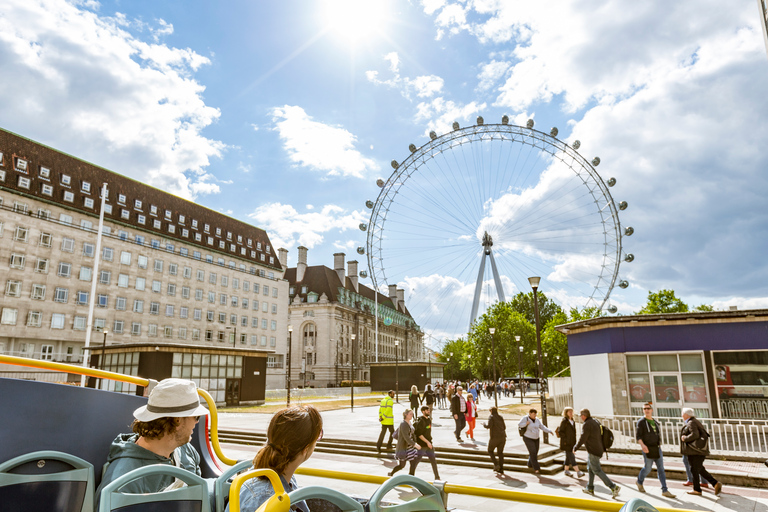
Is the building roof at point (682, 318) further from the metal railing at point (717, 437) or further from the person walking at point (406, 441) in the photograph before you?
the person walking at point (406, 441)

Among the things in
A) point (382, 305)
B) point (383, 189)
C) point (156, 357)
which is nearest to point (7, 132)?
point (156, 357)

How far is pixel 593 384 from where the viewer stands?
933 inches

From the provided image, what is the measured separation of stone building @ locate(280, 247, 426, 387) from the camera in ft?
326

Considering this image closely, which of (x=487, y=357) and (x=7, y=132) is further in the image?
(x=487, y=357)

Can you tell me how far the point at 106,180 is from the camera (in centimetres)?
6631

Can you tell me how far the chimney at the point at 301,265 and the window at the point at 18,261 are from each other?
61.1 metres

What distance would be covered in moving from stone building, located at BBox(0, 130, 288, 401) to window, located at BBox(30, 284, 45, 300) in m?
0.10

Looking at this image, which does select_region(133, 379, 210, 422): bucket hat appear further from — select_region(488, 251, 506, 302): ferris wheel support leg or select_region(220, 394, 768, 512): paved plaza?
select_region(488, 251, 506, 302): ferris wheel support leg

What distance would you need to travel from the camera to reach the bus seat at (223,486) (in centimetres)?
326

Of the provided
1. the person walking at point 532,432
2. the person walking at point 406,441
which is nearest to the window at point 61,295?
the person walking at point 406,441

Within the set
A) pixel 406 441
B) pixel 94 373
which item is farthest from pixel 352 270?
pixel 94 373

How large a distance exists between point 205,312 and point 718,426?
70108mm

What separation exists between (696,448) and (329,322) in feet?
302

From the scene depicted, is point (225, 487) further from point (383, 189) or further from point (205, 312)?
point (205, 312)
